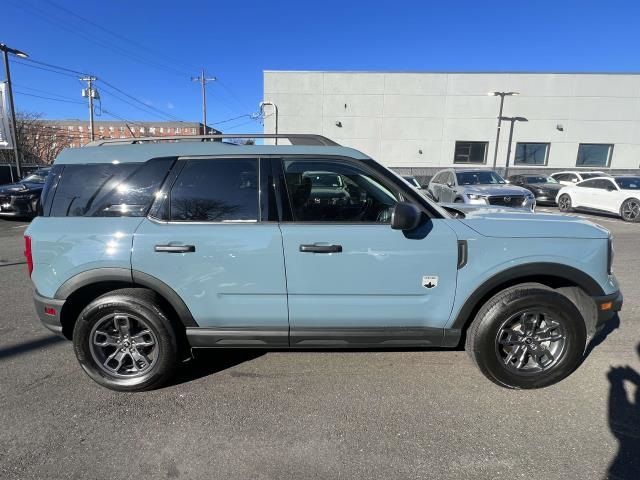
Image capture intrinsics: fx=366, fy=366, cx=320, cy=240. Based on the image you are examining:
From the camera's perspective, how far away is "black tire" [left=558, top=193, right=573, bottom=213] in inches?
555

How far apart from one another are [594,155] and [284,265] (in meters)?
33.4

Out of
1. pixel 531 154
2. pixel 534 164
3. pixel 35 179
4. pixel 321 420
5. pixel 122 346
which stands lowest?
pixel 321 420

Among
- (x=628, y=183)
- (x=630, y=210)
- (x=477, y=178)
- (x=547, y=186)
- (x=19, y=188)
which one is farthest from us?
(x=547, y=186)

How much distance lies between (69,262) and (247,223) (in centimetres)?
133

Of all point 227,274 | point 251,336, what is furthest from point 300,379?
point 227,274

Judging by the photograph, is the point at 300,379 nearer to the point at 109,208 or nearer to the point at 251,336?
the point at 251,336

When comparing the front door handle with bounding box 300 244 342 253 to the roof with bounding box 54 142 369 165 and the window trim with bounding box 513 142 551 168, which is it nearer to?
the roof with bounding box 54 142 369 165

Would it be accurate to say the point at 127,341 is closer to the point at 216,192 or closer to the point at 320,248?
the point at 216,192

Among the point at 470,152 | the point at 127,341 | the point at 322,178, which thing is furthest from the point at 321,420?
the point at 470,152

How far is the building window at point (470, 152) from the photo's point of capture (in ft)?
90.7

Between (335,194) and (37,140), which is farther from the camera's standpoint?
(37,140)

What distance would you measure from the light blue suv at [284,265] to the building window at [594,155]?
31.0 m

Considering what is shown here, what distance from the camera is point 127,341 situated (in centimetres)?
281

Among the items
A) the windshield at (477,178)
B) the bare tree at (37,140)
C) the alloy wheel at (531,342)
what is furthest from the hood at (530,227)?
the bare tree at (37,140)
